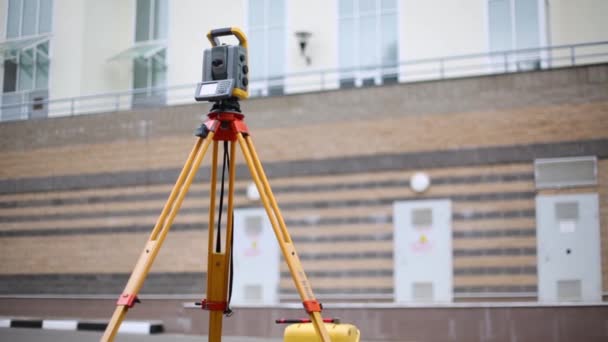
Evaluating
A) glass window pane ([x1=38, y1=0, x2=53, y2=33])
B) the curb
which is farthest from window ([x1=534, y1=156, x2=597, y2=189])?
glass window pane ([x1=38, y1=0, x2=53, y2=33])

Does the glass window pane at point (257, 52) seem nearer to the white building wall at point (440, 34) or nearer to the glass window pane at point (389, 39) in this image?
the glass window pane at point (389, 39)

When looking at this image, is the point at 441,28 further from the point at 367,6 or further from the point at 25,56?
the point at 25,56

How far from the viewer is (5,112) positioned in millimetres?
18000

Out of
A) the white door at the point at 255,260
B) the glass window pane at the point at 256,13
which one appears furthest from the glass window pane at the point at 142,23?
the white door at the point at 255,260

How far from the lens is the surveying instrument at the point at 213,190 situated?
5590 mm

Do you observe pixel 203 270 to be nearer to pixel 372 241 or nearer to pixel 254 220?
pixel 254 220

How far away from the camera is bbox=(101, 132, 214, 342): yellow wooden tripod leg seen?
17.7 ft

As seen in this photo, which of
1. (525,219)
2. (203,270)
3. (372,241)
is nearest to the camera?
(525,219)

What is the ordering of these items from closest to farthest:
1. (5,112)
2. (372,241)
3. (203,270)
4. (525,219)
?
(525,219) → (372,241) → (203,270) → (5,112)

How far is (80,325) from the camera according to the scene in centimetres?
1564

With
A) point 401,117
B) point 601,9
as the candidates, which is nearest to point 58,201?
point 401,117

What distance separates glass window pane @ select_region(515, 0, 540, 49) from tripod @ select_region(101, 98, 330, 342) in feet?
38.7

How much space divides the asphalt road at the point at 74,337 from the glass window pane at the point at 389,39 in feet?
22.0

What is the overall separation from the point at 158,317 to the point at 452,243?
5.97 metres
